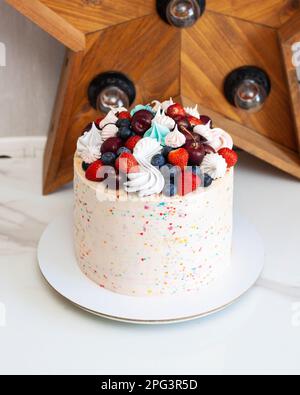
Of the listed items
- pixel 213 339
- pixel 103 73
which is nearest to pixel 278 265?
pixel 213 339

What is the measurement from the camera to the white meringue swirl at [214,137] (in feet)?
3.74

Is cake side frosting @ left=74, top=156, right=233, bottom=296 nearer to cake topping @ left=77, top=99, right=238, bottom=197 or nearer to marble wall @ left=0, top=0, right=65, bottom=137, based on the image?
cake topping @ left=77, top=99, right=238, bottom=197

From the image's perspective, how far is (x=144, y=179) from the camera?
3.43 feet

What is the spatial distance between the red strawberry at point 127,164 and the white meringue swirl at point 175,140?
6 centimetres

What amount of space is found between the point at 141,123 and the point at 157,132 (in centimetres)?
4

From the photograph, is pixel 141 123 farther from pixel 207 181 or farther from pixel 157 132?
pixel 207 181

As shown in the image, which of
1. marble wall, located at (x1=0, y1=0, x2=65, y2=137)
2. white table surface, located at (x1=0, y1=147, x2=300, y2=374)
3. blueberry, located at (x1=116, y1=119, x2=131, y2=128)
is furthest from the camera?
marble wall, located at (x1=0, y1=0, x2=65, y2=137)

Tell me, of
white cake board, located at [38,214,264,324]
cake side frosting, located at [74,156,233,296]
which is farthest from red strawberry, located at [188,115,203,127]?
white cake board, located at [38,214,264,324]

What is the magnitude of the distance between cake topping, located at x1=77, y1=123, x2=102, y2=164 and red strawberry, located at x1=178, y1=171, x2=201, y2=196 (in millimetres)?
143

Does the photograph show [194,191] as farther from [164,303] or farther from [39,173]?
[39,173]

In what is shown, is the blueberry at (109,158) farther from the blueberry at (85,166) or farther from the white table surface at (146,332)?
the white table surface at (146,332)

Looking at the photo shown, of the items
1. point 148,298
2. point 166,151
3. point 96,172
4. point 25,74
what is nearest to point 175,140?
point 166,151

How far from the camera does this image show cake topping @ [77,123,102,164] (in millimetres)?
1117

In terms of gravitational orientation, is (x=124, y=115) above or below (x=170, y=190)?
above
